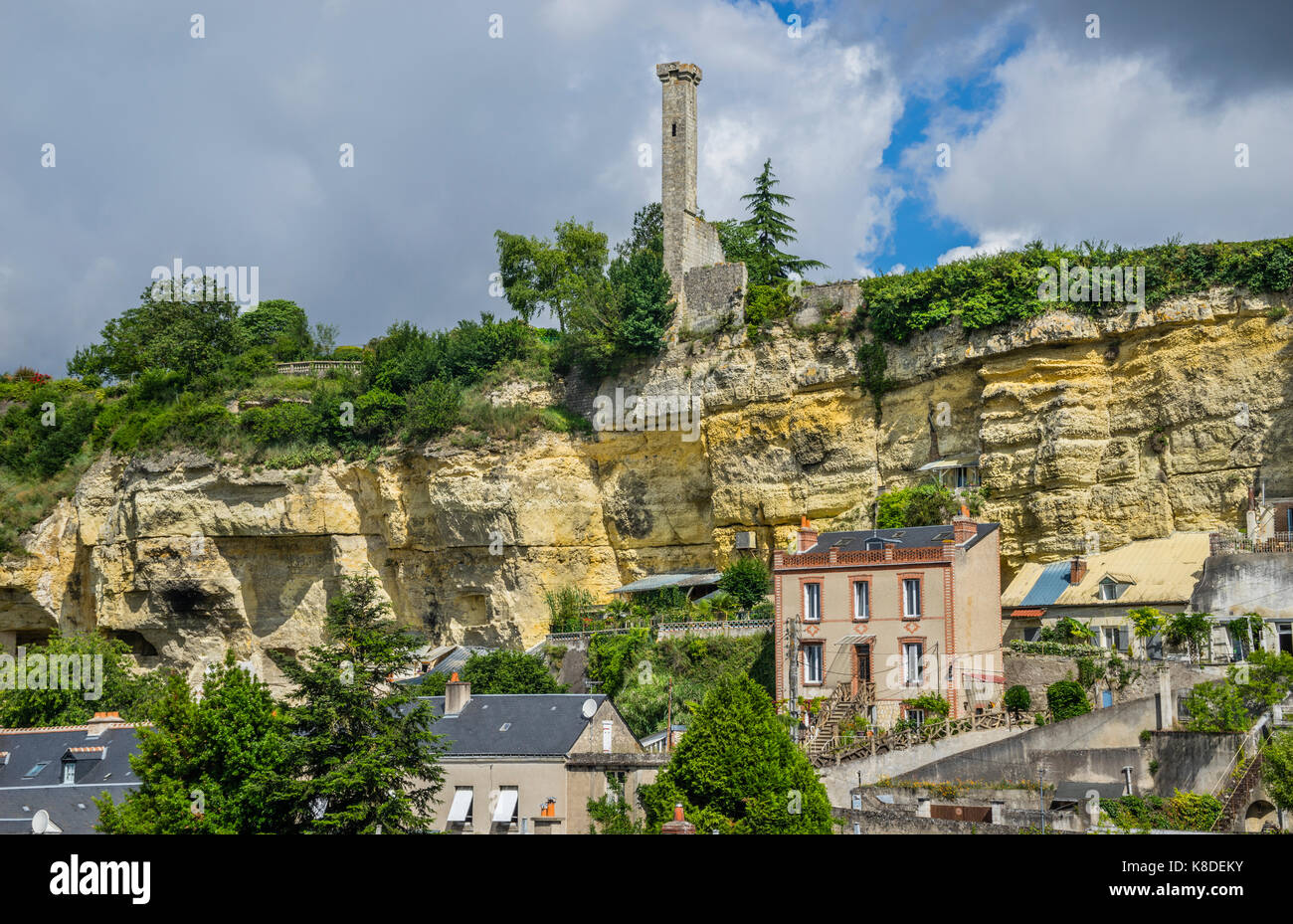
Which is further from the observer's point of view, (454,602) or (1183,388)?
(454,602)

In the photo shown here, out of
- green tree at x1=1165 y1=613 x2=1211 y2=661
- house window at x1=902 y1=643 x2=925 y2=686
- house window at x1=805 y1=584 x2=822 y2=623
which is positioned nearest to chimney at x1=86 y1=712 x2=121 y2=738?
house window at x1=805 y1=584 x2=822 y2=623

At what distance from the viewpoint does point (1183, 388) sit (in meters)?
37.6

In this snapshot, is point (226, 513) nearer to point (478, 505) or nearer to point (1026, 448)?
point (478, 505)

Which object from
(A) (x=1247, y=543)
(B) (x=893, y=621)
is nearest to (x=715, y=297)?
(B) (x=893, y=621)

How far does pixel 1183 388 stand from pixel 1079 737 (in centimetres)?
1379

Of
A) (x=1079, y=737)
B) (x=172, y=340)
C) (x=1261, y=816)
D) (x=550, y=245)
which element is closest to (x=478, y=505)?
(x=550, y=245)

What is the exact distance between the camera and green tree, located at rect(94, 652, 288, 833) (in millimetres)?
25297

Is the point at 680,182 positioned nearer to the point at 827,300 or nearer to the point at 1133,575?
the point at 827,300

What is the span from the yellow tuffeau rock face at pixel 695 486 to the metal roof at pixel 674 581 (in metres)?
0.91

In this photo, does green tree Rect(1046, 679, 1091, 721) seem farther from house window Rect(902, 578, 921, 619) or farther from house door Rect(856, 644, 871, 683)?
house door Rect(856, 644, 871, 683)

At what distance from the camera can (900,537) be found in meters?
35.2

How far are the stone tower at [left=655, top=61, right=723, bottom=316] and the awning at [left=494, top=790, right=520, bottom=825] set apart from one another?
21.6m

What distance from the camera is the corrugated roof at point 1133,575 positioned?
33.9 metres
